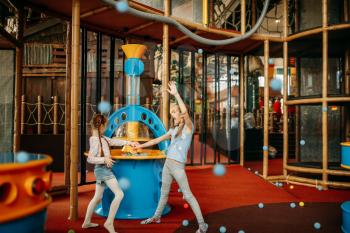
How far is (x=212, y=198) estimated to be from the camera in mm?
5426

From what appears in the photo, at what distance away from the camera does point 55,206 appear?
472 centimetres

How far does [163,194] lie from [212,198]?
1715mm

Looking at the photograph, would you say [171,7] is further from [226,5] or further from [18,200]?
[18,200]

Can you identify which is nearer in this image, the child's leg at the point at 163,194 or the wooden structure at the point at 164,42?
the child's leg at the point at 163,194

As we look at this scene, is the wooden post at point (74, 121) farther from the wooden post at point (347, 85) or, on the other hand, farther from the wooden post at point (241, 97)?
the wooden post at point (347, 85)

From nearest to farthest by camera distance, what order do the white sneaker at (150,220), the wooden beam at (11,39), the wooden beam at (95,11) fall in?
the white sneaker at (150,220) < the wooden beam at (11,39) < the wooden beam at (95,11)

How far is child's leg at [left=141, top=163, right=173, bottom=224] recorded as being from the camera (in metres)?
3.81

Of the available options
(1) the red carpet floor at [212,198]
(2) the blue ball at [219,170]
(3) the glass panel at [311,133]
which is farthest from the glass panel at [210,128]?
(3) the glass panel at [311,133]

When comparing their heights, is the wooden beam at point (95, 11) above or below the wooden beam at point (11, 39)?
above

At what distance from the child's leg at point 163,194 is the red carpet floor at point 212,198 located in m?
0.10

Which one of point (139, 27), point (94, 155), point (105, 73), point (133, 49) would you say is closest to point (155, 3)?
point (139, 27)

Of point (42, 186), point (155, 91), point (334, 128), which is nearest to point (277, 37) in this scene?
point (334, 128)

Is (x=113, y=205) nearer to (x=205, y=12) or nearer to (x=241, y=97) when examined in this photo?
(x=205, y=12)

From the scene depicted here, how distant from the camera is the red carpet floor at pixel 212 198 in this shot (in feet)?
12.7
